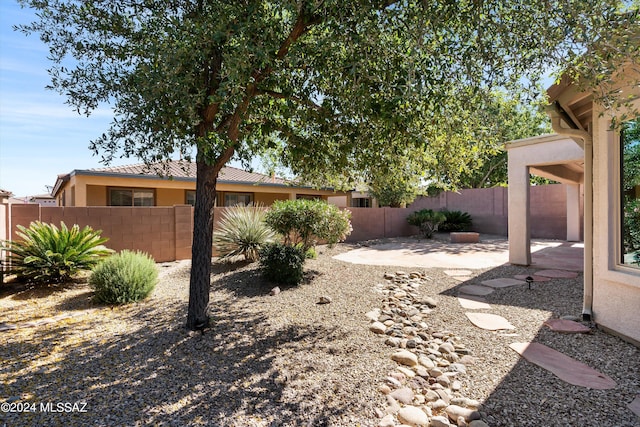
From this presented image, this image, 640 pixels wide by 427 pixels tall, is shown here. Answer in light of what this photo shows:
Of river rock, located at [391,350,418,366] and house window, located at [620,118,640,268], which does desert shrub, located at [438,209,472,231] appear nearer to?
house window, located at [620,118,640,268]

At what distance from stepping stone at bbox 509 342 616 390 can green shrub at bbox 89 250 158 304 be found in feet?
17.6

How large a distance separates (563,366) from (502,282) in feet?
11.8

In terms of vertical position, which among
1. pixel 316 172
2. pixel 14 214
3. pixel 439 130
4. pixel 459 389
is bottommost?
pixel 459 389

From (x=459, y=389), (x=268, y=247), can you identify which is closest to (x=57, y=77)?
(x=268, y=247)

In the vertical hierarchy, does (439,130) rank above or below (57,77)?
below

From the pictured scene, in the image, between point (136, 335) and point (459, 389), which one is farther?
point (136, 335)

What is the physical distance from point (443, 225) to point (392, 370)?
47.8 ft

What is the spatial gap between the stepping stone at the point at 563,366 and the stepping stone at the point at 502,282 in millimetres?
2832

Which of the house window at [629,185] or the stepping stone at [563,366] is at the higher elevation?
the house window at [629,185]

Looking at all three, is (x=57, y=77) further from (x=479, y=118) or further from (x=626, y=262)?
(x=626, y=262)

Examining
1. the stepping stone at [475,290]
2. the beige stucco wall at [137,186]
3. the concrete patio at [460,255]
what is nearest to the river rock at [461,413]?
the stepping stone at [475,290]

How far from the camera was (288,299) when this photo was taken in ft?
18.0

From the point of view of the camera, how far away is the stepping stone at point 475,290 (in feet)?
19.4

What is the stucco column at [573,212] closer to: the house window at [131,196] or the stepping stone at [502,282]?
the stepping stone at [502,282]
